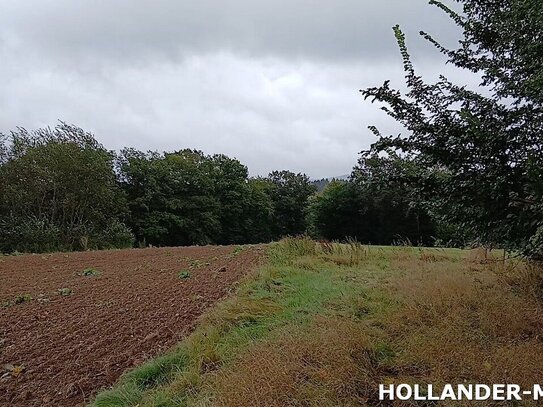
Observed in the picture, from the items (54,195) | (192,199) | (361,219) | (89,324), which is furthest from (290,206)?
(89,324)

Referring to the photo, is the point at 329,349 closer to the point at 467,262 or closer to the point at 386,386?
the point at 386,386

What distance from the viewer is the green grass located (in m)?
2.40

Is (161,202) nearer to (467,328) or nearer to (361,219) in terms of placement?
(361,219)

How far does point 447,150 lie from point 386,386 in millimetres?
2070

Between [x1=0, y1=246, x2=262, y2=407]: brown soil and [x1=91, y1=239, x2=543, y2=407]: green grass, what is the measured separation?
317 mm

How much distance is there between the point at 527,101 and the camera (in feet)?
11.3

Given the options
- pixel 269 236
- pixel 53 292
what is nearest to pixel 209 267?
pixel 53 292

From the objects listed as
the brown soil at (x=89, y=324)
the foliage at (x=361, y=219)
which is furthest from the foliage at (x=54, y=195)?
the foliage at (x=361, y=219)

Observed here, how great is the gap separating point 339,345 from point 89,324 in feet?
8.19

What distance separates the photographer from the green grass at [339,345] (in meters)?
2.40

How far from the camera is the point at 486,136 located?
3.24m

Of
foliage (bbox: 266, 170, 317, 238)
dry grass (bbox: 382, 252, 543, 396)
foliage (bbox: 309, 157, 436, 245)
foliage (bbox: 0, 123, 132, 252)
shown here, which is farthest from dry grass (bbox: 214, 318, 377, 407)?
foliage (bbox: 266, 170, 317, 238)

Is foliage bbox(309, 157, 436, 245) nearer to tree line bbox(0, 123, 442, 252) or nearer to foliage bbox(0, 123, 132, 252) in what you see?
tree line bbox(0, 123, 442, 252)

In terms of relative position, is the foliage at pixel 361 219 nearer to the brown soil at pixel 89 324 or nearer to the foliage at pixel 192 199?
the foliage at pixel 192 199
